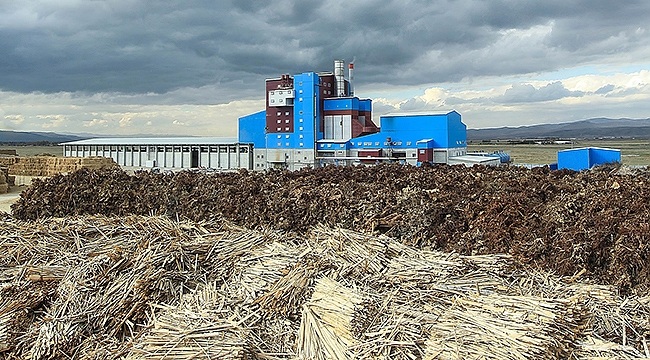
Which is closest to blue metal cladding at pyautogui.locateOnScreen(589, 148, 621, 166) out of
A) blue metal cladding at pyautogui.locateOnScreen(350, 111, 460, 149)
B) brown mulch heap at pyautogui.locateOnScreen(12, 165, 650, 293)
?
blue metal cladding at pyautogui.locateOnScreen(350, 111, 460, 149)

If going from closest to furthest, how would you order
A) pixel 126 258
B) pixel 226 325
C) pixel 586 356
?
pixel 586 356 < pixel 226 325 < pixel 126 258

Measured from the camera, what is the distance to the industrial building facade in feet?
76.6

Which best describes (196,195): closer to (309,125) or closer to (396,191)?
(396,191)

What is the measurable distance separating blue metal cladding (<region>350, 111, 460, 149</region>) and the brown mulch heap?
14345 millimetres

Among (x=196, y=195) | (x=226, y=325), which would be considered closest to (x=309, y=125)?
(x=196, y=195)

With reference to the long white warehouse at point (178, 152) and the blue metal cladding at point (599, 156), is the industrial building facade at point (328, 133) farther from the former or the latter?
the blue metal cladding at point (599, 156)

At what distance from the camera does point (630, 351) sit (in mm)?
2943

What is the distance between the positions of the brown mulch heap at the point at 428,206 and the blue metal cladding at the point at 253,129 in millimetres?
18867

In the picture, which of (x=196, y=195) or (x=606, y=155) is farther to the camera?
(x=606, y=155)

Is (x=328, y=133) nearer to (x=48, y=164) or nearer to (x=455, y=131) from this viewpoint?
(x=455, y=131)

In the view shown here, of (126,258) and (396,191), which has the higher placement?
(396,191)

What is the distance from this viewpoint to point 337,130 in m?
25.5

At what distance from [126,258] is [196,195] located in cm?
313

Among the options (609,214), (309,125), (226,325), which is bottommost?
(226,325)
